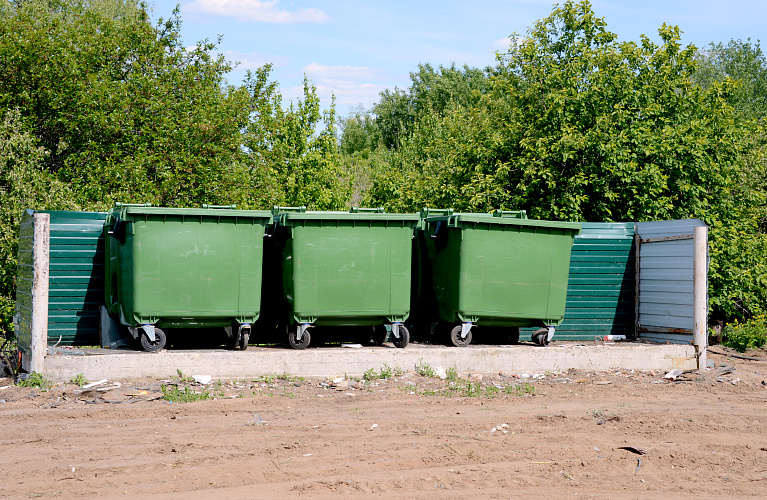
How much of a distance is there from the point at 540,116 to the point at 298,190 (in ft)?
18.3

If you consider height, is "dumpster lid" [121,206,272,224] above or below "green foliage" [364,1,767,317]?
below

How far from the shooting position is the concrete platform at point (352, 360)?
7.42 m

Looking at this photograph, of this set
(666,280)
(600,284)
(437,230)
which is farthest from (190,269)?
(666,280)

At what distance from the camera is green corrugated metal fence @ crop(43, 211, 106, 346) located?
824 cm

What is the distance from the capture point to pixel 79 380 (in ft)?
23.8

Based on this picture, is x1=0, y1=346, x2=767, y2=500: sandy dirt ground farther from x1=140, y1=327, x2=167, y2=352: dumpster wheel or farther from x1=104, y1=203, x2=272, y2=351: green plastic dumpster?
x1=104, y1=203, x2=272, y2=351: green plastic dumpster

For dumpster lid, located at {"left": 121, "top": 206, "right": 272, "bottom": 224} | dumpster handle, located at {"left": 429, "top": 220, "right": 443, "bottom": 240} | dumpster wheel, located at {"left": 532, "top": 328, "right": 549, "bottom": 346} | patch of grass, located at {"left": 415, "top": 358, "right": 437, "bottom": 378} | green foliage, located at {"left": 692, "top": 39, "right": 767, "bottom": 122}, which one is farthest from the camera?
green foliage, located at {"left": 692, "top": 39, "right": 767, "bottom": 122}

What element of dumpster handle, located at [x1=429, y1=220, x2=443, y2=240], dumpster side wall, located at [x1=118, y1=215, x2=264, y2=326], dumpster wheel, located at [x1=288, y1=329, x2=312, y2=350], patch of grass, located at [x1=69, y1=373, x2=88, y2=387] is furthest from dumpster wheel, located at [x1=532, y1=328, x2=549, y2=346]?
patch of grass, located at [x1=69, y1=373, x2=88, y2=387]

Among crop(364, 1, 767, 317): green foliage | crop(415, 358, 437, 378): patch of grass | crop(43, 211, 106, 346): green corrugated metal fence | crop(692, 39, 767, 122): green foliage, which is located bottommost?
crop(415, 358, 437, 378): patch of grass

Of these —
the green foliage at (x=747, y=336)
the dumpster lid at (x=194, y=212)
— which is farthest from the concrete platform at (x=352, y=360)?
the green foliage at (x=747, y=336)

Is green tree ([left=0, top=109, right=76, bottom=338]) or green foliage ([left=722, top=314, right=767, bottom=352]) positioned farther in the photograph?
green foliage ([left=722, top=314, right=767, bottom=352])

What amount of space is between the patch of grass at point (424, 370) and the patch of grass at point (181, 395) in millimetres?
2321

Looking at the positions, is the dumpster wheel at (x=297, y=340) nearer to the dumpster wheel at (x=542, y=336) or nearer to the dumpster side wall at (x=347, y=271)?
the dumpster side wall at (x=347, y=271)

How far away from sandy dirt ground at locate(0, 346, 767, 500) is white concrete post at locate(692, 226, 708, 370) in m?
1.25
